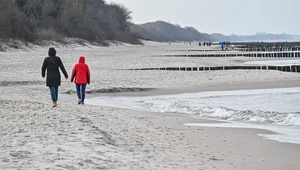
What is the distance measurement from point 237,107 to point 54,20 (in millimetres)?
82428

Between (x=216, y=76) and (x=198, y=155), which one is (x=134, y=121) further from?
(x=216, y=76)

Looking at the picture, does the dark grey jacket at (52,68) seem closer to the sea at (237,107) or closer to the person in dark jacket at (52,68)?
the person in dark jacket at (52,68)

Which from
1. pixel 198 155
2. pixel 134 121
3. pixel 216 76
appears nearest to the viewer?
pixel 198 155

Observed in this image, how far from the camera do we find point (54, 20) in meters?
94.5

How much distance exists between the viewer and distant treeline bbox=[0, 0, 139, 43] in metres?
68.6

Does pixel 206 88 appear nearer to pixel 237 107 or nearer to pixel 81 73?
pixel 237 107


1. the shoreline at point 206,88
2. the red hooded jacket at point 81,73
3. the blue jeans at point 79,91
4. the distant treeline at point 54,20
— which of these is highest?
the distant treeline at point 54,20

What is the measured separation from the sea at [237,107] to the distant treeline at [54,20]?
1747 inches

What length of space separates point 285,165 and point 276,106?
780 centimetres

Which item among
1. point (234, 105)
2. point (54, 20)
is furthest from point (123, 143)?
point (54, 20)

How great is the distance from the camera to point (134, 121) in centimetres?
1273

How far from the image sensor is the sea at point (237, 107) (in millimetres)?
12305

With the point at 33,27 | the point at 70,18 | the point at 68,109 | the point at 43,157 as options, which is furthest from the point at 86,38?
the point at 43,157

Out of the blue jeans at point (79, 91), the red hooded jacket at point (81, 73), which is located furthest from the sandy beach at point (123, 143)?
the red hooded jacket at point (81, 73)
